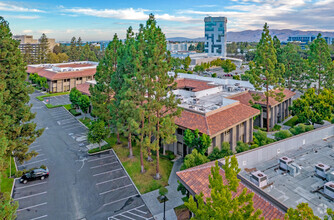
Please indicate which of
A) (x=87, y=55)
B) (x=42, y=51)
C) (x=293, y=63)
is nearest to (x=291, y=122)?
(x=293, y=63)

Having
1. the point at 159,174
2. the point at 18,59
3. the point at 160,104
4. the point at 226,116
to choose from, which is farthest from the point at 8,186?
the point at 226,116

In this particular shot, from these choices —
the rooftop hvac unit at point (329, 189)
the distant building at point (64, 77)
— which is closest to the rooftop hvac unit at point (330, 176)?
the rooftop hvac unit at point (329, 189)

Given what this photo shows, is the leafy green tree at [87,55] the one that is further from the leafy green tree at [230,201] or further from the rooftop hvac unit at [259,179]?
the leafy green tree at [230,201]

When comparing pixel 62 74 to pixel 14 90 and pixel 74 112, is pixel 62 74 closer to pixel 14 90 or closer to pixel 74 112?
pixel 74 112

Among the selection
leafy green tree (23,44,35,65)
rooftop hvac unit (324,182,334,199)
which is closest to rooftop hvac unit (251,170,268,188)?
rooftop hvac unit (324,182,334,199)

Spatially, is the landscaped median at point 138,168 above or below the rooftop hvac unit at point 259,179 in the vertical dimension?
below

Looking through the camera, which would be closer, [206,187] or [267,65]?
[206,187]
